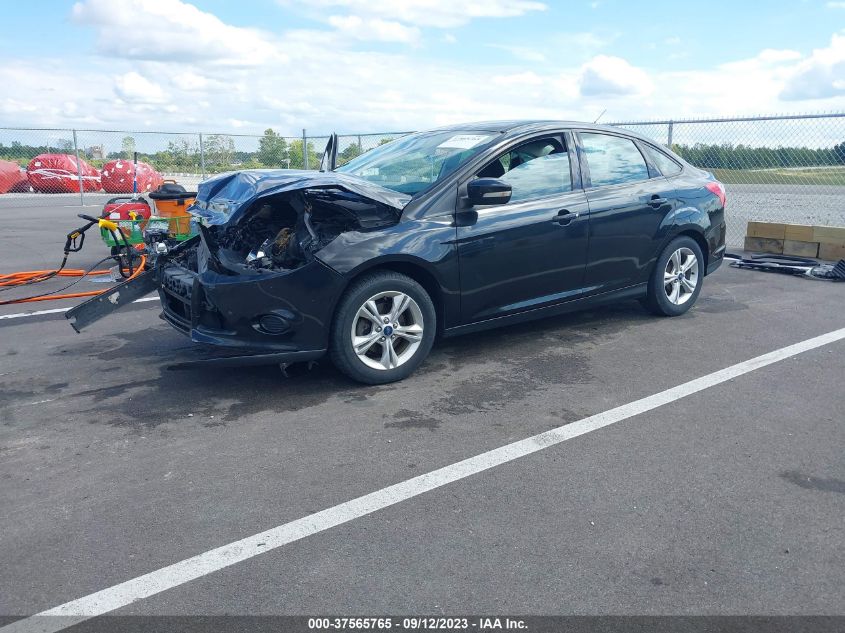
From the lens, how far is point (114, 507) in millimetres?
3234

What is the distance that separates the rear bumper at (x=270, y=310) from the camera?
4406mm

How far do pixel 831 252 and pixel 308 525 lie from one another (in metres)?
8.83

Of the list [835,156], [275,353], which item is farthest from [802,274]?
[275,353]

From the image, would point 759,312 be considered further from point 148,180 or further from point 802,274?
point 148,180

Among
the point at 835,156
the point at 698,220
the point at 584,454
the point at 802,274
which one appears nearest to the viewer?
the point at 584,454

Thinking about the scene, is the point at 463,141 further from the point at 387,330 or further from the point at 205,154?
the point at 205,154

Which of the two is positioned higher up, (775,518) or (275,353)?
(275,353)

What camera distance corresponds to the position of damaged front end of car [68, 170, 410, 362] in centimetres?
443

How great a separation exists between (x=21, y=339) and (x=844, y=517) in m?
5.85

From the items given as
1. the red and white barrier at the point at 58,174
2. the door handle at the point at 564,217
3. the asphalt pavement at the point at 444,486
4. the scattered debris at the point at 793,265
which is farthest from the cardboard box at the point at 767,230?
the red and white barrier at the point at 58,174

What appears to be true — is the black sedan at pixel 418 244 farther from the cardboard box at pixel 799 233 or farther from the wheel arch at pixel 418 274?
the cardboard box at pixel 799 233

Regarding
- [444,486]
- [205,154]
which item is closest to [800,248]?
[444,486]

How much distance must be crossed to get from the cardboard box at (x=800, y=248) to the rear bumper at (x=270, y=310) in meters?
7.72

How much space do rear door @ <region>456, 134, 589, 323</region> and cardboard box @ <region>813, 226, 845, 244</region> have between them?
5.57 m
